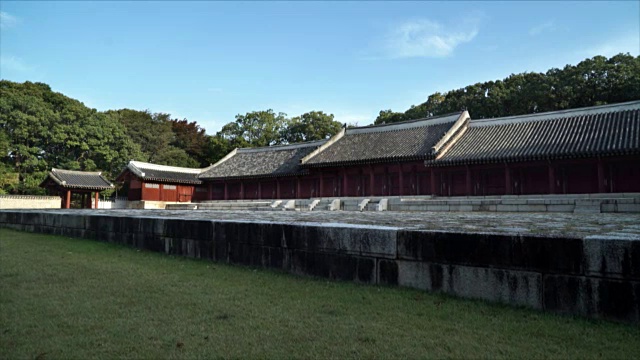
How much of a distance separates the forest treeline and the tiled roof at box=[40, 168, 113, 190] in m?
6.08

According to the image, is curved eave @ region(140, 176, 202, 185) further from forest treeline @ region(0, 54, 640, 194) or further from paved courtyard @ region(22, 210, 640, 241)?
paved courtyard @ region(22, 210, 640, 241)

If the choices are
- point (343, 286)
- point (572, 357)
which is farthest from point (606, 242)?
point (343, 286)

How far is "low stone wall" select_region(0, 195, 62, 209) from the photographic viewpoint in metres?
34.2

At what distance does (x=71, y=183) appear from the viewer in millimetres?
35281

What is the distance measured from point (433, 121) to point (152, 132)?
136 ft

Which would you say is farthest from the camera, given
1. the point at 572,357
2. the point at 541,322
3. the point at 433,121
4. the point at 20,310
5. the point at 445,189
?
the point at 433,121

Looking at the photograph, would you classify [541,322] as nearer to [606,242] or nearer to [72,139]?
[606,242]

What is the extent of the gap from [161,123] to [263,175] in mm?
33115

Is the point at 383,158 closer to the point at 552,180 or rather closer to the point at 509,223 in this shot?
the point at 552,180

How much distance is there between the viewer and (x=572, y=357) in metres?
3.07

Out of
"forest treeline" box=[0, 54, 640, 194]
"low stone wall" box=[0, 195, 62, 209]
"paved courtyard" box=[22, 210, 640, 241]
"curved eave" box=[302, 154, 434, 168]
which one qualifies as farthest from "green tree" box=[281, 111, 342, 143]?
"paved courtyard" box=[22, 210, 640, 241]

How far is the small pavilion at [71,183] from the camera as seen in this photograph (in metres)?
35.1

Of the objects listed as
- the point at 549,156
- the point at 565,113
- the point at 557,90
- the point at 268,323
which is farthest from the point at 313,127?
the point at 268,323

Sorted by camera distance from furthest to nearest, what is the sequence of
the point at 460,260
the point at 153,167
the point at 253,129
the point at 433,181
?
the point at 253,129 → the point at 153,167 → the point at 433,181 → the point at 460,260
